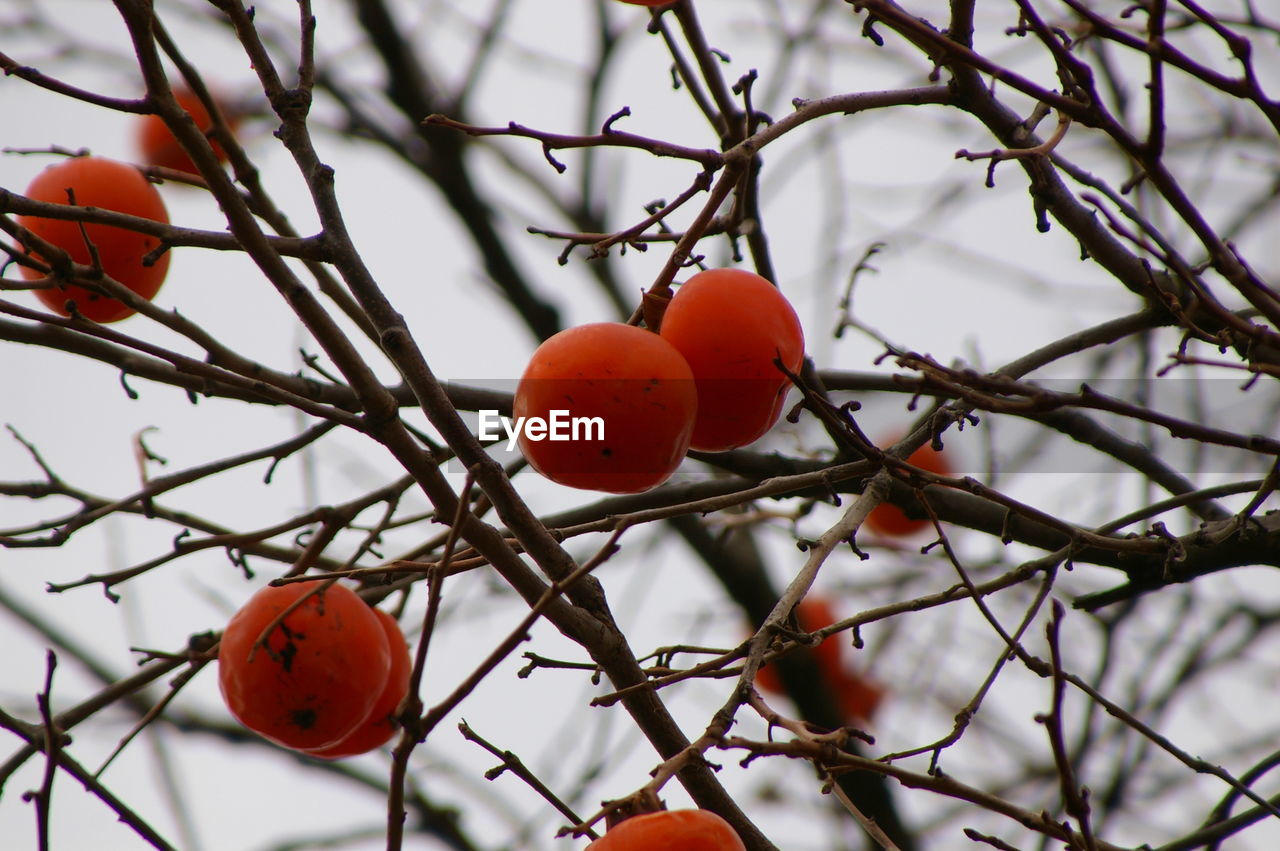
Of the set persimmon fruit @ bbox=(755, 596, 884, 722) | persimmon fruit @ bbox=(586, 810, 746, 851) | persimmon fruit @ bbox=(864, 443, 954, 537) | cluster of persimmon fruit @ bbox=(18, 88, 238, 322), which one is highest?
persimmon fruit @ bbox=(864, 443, 954, 537)

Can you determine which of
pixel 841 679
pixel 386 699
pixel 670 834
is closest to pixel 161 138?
pixel 386 699

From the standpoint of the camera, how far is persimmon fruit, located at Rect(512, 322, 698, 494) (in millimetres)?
1330

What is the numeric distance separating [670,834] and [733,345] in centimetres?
60

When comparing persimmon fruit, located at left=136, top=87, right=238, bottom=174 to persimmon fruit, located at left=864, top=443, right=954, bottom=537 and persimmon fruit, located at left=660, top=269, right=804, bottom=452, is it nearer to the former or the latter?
persimmon fruit, located at left=864, top=443, right=954, bottom=537

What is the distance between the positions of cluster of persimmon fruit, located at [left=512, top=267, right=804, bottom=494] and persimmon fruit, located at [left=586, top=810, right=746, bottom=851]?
438 millimetres

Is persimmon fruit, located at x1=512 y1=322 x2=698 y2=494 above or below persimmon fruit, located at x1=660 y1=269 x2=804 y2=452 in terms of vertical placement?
below

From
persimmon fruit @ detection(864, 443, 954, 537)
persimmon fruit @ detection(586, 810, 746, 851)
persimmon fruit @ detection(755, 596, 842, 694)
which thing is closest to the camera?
persimmon fruit @ detection(586, 810, 746, 851)

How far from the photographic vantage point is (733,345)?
1.42 m

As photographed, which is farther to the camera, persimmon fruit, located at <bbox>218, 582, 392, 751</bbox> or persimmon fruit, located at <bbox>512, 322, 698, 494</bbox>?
persimmon fruit, located at <bbox>218, 582, 392, 751</bbox>

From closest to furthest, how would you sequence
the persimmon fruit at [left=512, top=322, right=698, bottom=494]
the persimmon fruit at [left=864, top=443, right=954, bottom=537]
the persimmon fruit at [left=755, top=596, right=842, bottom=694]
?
1. the persimmon fruit at [left=512, top=322, right=698, bottom=494]
2. the persimmon fruit at [left=864, top=443, right=954, bottom=537]
3. the persimmon fruit at [left=755, top=596, right=842, bottom=694]

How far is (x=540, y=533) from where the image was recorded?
1.18 meters

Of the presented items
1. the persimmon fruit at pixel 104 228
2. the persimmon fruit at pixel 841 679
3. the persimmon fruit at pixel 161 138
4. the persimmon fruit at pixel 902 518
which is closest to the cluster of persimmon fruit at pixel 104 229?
the persimmon fruit at pixel 104 228

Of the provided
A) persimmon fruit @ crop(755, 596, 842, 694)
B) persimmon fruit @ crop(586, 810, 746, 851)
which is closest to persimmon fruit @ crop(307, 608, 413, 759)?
persimmon fruit @ crop(586, 810, 746, 851)

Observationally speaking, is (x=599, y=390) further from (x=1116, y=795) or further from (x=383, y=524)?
(x=1116, y=795)
